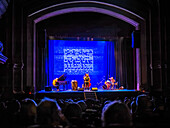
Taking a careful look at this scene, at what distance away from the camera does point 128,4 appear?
11.8 m

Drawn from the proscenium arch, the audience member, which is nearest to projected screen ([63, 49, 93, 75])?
the proscenium arch


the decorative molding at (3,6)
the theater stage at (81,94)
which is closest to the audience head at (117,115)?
the decorative molding at (3,6)

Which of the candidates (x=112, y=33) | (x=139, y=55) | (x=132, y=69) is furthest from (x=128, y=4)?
(x=132, y=69)

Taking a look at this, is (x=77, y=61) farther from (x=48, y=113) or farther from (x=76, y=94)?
(x=48, y=113)

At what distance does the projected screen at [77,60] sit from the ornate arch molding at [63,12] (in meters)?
2.06

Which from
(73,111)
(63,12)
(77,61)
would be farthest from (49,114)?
(77,61)

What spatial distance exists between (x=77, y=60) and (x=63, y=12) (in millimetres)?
3088

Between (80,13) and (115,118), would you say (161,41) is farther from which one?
(115,118)

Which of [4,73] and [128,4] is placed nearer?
[4,73]

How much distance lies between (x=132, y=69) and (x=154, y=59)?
2.71m

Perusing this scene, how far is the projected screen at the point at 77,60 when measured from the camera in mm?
13828

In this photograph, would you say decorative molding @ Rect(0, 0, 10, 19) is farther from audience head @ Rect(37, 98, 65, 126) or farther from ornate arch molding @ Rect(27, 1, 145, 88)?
audience head @ Rect(37, 98, 65, 126)

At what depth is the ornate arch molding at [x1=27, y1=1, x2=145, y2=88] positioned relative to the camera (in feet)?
37.3

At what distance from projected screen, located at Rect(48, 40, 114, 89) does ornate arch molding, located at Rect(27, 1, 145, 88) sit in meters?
2.06
